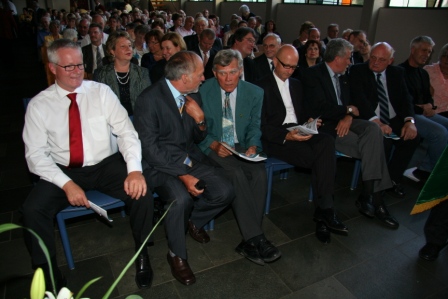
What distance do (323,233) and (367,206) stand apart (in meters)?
0.60

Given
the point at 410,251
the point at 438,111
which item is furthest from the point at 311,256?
the point at 438,111

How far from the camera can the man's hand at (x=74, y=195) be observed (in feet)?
6.16

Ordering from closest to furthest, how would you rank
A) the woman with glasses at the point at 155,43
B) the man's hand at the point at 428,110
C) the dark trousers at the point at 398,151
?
the dark trousers at the point at 398,151, the man's hand at the point at 428,110, the woman with glasses at the point at 155,43

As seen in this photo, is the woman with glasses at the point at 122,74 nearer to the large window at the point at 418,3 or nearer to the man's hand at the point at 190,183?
the man's hand at the point at 190,183

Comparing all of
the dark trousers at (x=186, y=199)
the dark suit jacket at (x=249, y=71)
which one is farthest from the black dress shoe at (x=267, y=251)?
the dark suit jacket at (x=249, y=71)

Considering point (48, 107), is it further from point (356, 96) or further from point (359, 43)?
point (359, 43)

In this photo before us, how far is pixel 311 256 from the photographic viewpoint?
2.35m

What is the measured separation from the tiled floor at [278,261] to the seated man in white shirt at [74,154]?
0.22m

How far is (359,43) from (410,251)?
3.31 m

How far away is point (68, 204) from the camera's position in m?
1.98

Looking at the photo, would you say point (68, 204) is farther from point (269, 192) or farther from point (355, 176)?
point (355, 176)

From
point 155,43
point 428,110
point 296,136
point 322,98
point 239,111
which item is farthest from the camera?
point 155,43

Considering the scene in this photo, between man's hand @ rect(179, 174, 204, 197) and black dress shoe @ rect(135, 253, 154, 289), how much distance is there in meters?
→ 0.52

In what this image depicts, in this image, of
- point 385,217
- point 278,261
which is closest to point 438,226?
point 385,217
